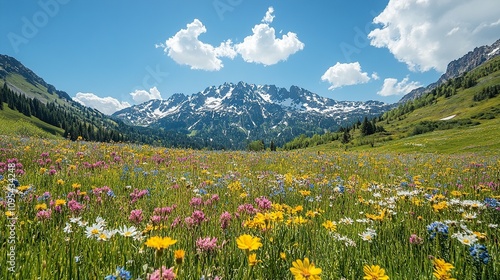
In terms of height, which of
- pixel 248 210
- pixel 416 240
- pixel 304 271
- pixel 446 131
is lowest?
pixel 416 240

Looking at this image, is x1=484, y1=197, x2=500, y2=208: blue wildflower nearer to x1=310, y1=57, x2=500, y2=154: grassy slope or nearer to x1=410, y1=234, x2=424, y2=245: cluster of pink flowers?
x1=410, y1=234, x2=424, y2=245: cluster of pink flowers

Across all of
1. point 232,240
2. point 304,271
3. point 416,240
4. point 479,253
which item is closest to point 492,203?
point 416,240

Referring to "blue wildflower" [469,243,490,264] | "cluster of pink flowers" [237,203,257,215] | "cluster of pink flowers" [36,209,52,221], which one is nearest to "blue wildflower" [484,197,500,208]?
"blue wildflower" [469,243,490,264]

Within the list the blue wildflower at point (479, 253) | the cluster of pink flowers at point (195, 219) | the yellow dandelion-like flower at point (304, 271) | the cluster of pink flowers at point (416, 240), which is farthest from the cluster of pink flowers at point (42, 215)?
the blue wildflower at point (479, 253)

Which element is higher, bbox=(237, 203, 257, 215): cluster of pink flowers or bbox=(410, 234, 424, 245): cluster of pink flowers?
bbox=(237, 203, 257, 215): cluster of pink flowers

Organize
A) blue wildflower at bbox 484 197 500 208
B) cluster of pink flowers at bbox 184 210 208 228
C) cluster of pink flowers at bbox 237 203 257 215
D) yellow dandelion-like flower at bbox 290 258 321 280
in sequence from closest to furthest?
yellow dandelion-like flower at bbox 290 258 321 280 → cluster of pink flowers at bbox 184 210 208 228 → cluster of pink flowers at bbox 237 203 257 215 → blue wildflower at bbox 484 197 500 208

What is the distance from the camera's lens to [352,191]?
655 centimetres

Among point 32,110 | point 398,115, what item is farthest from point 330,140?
point 32,110

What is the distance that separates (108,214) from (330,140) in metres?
130

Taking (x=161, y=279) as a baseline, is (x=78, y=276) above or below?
below

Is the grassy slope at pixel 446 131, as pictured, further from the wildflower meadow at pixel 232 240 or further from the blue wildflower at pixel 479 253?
the blue wildflower at pixel 479 253

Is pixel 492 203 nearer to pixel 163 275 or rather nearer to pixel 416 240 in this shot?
pixel 416 240

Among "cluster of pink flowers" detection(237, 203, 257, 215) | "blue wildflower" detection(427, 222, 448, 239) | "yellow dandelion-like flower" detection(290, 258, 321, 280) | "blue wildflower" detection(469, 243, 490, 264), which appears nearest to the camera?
"yellow dandelion-like flower" detection(290, 258, 321, 280)

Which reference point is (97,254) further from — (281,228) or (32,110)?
(32,110)
